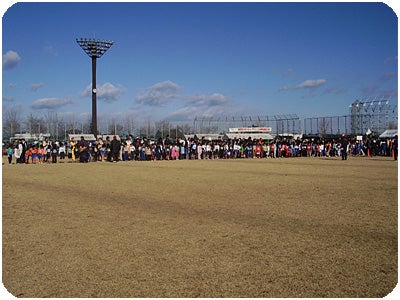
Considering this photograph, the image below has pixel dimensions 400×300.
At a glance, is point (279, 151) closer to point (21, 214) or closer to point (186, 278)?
point (21, 214)

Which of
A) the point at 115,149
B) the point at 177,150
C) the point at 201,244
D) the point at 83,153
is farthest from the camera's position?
the point at 177,150

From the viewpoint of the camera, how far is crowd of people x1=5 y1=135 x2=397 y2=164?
2462cm

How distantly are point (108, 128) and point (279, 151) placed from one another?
20.7 meters

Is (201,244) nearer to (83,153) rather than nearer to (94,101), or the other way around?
(83,153)

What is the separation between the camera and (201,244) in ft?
17.7

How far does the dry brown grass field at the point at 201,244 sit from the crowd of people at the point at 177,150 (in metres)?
15.2

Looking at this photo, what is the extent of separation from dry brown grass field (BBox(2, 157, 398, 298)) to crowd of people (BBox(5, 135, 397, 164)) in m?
15.2

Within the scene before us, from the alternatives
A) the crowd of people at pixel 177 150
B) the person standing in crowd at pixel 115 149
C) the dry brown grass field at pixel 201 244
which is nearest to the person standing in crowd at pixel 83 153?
the crowd of people at pixel 177 150

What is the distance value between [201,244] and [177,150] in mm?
23626

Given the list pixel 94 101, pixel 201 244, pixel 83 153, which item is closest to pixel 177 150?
pixel 83 153

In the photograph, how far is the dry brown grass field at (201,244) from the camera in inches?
158

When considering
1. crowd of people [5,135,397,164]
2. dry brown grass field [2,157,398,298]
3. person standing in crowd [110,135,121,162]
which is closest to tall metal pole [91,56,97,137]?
crowd of people [5,135,397,164]

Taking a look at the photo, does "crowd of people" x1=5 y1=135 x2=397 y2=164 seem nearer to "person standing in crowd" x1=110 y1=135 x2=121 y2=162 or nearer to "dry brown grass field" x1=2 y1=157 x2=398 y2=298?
"person standing in crowd" x1=110 y1=135 x2=121 y2=162

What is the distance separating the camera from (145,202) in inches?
348
